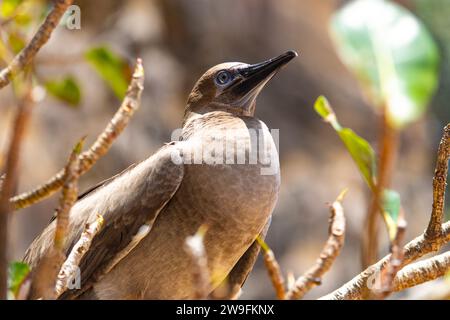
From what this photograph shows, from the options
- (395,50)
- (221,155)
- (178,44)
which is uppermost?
(178,44)

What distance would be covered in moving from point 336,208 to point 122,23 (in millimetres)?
4229

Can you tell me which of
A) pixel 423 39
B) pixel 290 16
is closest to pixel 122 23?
pixel 290 16

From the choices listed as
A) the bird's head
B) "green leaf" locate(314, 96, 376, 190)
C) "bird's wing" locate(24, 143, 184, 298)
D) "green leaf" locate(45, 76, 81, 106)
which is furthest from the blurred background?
"green leaf" locate(314, 96, 376, 190)

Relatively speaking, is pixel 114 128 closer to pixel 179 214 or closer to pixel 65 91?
pixel 65 91

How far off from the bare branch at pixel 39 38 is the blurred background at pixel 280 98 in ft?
12.5

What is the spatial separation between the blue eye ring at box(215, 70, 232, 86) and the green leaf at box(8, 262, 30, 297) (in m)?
1.22

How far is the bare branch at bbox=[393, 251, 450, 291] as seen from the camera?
155 centimetres

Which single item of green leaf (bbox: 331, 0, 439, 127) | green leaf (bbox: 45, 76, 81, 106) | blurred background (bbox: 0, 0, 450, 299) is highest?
blurred background (bbox: 0, 0, 450, 299)

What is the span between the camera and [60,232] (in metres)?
1.08

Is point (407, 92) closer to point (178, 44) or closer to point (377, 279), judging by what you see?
point (377, 279)

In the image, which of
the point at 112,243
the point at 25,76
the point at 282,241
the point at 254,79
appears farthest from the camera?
the point at 282,241

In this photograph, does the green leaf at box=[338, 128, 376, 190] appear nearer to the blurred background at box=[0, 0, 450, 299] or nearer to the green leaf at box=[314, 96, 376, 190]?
the green leaf at box=[314, 96, 376, 190]

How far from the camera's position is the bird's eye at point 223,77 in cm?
233
